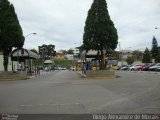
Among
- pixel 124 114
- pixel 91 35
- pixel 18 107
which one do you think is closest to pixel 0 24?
pixel 91 35

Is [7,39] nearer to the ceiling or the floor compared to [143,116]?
nearer to the ceiling

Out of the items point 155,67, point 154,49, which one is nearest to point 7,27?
point 155,67

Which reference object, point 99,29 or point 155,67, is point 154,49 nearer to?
point 155,67

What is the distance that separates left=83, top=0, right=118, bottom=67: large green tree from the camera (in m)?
44.8

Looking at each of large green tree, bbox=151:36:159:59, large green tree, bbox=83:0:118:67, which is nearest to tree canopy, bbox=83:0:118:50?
large green tree, bbox=83:0:118:67

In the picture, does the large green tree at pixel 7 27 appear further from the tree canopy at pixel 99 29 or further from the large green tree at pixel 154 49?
the large green tree at pixel 154 49

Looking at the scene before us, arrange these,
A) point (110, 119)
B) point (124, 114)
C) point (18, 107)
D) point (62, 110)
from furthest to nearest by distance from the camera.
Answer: point (18, 107) → point (62, 110) → point (124, 114) → point (110, 119)

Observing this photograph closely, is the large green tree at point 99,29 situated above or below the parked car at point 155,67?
above

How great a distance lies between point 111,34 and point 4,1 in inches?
514

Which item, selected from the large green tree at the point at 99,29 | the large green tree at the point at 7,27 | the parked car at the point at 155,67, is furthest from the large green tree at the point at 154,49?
the large green tree at the point at 7,27

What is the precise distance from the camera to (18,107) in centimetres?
1552

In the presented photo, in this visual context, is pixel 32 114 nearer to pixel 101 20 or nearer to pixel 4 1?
pixel 101 20

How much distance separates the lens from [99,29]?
44.7 metres

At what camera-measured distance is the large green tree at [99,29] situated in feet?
147
